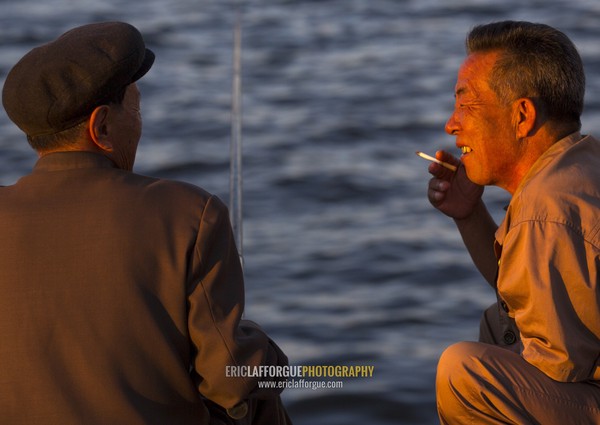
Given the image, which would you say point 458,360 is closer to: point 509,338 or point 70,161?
point 509,338

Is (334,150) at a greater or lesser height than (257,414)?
lesser

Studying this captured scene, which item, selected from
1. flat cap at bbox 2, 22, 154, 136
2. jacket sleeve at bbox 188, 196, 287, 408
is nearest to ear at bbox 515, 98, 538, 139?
jacket sleeve at bbox 188, 196, 287, 408

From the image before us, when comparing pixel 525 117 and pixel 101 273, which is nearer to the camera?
pixel 101 273

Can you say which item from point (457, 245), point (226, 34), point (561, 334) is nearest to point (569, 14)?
point (226, 34)

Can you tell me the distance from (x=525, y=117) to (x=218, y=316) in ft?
2.78

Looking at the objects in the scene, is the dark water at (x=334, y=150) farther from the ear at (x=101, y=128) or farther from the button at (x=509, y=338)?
the ear at (x=101, y=128)

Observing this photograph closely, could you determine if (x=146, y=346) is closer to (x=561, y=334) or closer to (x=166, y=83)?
(x=561, y=334)

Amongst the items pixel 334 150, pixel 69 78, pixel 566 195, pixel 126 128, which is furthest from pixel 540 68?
pixel 334 150

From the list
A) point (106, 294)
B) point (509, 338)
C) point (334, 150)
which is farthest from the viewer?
point (334, 150)

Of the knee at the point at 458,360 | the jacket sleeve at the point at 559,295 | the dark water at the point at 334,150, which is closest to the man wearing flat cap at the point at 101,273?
the knee at the point at 458,360

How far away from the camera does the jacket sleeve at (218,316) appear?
2.48 meters

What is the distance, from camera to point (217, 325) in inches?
98.0

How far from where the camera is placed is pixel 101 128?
2.55 m

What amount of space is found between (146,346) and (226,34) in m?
8.20
